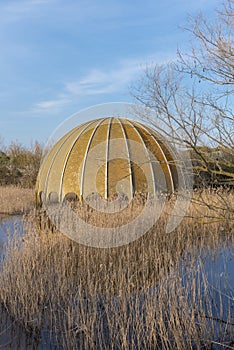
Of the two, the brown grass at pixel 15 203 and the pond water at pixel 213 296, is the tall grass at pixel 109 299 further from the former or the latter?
the brown grass at pixel 15 203

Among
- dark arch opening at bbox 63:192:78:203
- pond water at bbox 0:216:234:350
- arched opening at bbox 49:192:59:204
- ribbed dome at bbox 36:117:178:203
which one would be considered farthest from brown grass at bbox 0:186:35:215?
pond water at bbox 0:216:234:350

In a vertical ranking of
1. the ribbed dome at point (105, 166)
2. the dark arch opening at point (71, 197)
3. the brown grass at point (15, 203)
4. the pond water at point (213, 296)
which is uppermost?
the ribbed dome at point (105, 166)

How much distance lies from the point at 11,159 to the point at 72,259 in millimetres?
19705

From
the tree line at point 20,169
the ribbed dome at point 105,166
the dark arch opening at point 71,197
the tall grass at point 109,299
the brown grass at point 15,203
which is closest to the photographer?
the tall grass at point 109,299

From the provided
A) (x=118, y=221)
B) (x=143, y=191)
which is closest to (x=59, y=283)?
(x=118, y=221)

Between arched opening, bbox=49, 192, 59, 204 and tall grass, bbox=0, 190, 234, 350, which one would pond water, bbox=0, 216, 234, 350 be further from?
arched opening, bbox=49, 192, 59, 204

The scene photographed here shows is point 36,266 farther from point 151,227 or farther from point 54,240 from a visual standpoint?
point 151,227

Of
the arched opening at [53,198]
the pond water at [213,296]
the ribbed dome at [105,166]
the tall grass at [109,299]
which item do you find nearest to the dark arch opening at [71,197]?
the ribbed dome at [105,166]

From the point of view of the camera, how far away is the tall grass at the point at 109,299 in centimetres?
366

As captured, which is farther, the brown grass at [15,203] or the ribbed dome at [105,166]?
the brown grass at [15,203]

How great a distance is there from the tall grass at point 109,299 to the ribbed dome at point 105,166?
487cm

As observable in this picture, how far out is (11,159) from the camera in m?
24.7

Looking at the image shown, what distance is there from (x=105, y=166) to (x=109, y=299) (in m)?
8.02

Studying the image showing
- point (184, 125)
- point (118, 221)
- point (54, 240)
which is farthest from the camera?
point (118, 221)
